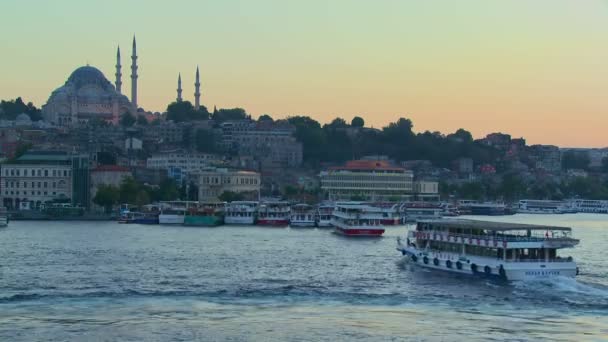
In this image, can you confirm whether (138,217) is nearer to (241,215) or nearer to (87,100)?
(241,215)

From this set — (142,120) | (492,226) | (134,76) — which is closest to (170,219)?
(492,226)

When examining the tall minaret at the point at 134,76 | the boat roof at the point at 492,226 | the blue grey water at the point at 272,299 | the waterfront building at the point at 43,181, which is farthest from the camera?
the tall minaret at the point at 134,76

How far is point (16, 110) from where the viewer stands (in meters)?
116

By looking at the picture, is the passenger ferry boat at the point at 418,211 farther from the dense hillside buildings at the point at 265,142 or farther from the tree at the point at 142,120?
the tree at the point at 142,120

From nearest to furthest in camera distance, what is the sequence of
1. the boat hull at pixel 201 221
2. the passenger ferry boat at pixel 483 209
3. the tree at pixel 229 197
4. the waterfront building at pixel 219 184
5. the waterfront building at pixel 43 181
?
the boat hull at pixel 201 221, the waterfront building at pixel 43 181, the tree at pixel 229 197, the waterfront building at pixel 219 184, the passenger ferry boat at pixel 483 209

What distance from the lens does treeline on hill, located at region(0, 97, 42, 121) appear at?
114438 mm

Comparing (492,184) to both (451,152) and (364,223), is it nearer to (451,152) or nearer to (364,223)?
(451,152)

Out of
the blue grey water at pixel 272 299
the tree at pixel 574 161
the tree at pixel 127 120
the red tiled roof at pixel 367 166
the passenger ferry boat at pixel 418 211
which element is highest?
the tree at pixel 127 120

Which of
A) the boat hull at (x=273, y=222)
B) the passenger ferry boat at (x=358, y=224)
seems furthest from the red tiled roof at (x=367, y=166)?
the passenger ferry boat at (x=358, y=224)

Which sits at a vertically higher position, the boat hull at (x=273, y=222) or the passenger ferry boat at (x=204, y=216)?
the passenger ferry boat at (x=204, y=216)

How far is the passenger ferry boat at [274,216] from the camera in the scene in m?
55.7

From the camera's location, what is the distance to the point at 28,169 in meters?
68.3

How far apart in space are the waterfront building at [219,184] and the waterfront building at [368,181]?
11.4m

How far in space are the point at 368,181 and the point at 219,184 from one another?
17.3m
